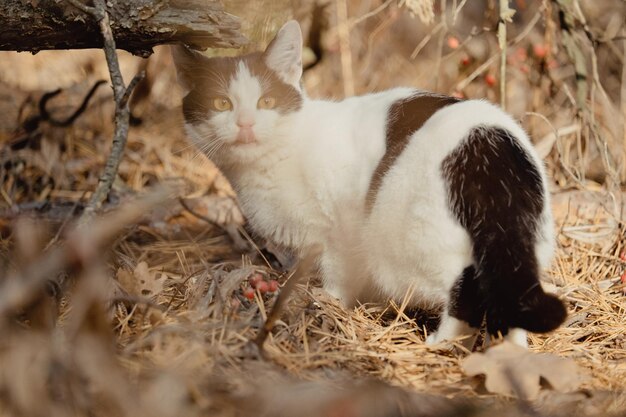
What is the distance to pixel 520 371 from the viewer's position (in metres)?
1.83

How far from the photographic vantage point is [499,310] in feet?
6.44

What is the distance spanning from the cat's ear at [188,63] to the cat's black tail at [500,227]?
3.56 feet

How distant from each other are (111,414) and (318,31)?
3.92 m

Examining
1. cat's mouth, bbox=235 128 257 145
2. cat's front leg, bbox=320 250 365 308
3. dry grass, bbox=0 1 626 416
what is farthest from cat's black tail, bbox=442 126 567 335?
cat's mouth, bbox=235 128 257 145

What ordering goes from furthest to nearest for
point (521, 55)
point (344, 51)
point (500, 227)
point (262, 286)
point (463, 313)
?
point (344, 51) < point (521, 55) < point (262, 286) < point (463, 313) < point (500, 227)

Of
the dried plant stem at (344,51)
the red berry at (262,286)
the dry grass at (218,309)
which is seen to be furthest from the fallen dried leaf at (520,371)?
the dried plant stem at (344,51)

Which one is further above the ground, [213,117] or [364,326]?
[213,117]

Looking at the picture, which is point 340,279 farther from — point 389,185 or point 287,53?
point 287,53

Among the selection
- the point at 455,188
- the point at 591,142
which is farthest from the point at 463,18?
the point at 455,188

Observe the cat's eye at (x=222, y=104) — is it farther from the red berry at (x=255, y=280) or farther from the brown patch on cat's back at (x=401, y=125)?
the red berry at (x=255, y=280)

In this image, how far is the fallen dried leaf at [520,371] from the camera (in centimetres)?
180

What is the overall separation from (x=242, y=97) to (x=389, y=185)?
0.69 metres

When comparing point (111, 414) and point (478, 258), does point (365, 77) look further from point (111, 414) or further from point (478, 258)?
point (111, 414)

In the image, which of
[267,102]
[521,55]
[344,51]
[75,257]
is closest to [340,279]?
[267,102]
